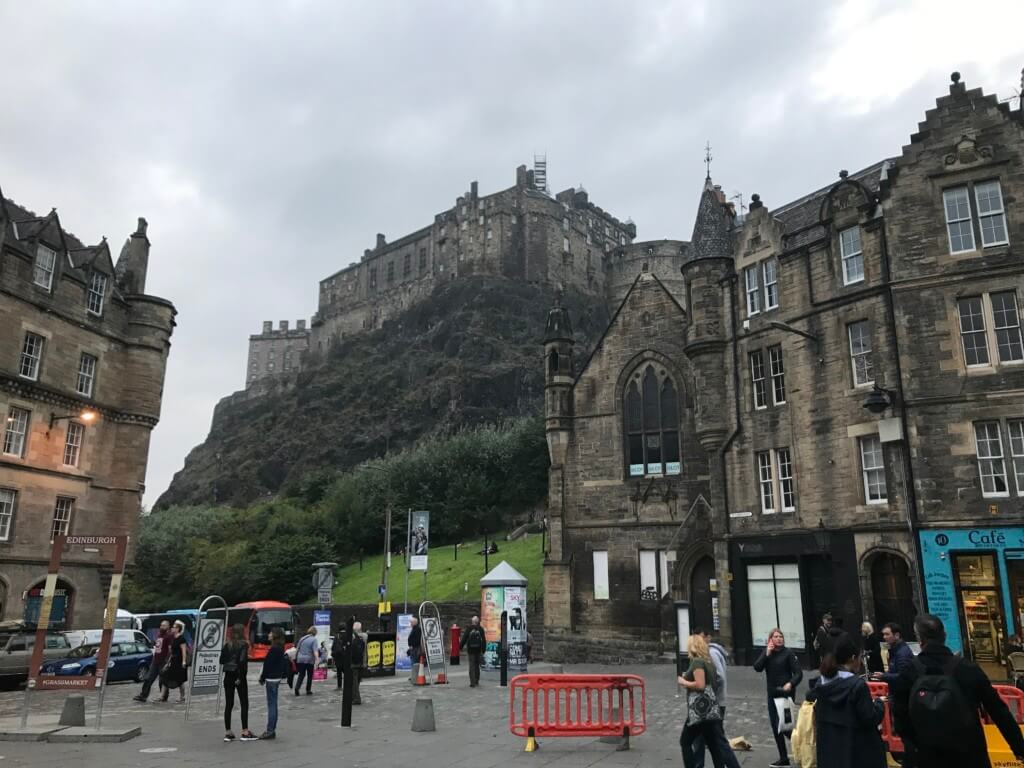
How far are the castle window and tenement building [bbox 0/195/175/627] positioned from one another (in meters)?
25.2

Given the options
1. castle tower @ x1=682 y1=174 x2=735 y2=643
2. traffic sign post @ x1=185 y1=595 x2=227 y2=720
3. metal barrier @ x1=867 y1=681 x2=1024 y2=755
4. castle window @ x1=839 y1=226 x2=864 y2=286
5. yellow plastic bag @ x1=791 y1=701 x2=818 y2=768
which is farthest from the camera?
castle tower @ x1=682 y1=174 x2=735 y2=643

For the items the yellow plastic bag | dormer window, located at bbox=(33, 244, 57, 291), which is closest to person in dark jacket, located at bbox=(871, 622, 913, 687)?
the yellow plastic bag

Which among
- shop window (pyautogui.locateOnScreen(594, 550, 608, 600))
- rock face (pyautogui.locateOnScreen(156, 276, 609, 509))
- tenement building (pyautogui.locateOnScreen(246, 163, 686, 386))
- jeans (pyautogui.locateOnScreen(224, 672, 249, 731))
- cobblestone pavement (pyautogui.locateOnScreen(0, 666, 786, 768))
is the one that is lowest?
cobblestone pavement (pyautogui.locateOnScreen(0, 666, 786, 768))

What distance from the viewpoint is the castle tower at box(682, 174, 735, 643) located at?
2519 cm

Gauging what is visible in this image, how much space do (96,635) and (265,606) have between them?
12795mm

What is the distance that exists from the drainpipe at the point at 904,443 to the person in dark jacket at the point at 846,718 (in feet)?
50.6

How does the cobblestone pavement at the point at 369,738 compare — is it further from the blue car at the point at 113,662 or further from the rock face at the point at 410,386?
the rock face at the point at 410,386

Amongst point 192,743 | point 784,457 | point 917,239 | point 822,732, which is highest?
point 917,239

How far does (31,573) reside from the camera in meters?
28.4

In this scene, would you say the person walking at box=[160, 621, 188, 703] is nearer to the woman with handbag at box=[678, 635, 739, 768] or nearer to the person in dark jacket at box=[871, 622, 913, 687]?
the woman with handbag at box=[678, 635, 739, 768]

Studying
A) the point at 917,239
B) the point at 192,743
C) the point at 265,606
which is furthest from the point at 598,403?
the point at 192,743

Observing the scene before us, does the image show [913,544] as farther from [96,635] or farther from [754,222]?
[96,635]

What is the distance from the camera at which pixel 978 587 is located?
18.9m

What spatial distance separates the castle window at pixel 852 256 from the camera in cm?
2239
